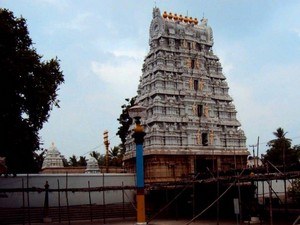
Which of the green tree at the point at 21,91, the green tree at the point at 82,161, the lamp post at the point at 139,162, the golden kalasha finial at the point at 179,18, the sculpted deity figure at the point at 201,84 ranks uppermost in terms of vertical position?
the golden kalasha finial at the point at 179,18

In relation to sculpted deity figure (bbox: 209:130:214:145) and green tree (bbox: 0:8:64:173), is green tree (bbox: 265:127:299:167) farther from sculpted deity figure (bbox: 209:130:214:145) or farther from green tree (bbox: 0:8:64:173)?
green tree (bbox: 0:8:64:173)

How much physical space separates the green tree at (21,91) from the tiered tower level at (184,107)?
1308 centimetres

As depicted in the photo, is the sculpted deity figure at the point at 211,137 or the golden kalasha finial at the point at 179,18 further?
the golden kalasha finial at the point at 179,18

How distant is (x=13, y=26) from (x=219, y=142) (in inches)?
844

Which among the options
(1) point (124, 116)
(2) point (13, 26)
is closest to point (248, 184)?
(2) point (13, 26)

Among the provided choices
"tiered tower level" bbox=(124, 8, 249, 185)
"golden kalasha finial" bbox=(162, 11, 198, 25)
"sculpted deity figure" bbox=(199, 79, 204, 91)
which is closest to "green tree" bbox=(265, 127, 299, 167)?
"tiered tower level" bbox=(124, 8, 249, 185)

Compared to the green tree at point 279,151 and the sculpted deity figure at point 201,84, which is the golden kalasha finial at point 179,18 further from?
the green tree at point 279,151

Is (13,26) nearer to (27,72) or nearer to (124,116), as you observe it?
(27,72)

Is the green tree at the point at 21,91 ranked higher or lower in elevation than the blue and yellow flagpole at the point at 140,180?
higher

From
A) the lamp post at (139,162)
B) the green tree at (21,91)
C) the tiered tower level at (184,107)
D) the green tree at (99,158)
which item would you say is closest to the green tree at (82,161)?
the green tree at (99,158)

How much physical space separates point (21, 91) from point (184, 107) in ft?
58.9

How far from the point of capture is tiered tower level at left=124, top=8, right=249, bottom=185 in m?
34.9

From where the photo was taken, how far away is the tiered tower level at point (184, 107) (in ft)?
115

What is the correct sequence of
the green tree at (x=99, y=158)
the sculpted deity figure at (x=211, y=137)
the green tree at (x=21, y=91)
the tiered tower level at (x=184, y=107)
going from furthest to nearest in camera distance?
the green tree at (x=99, y=158), the sculpted deity figure at (x=211, y=137), the tiered tower level at (x=184, y=107), the green tree at (x=21, y=91)
